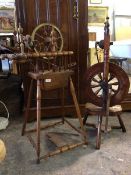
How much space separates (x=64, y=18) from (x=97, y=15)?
0.40m

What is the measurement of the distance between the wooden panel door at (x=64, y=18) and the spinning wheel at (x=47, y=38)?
142 mm

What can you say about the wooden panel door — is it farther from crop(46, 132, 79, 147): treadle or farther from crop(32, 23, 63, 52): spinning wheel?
crop(46, 132, 79, 147): treadle

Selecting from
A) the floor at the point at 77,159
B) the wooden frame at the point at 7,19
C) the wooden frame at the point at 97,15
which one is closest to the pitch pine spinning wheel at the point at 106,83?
the floor at the point at 77,159

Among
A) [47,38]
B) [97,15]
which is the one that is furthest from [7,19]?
[97,15]

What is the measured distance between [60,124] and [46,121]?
21 centimetres

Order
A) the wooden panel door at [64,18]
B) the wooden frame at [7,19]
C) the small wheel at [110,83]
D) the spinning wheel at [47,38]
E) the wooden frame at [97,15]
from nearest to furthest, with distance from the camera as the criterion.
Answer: the spinning wheel at [47,38]
the small wheel at [110,83]
the wooden panel door at [64,18]
the wooden frame at [97,15]
the wooden frame at [7,19]

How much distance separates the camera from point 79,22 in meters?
2.48

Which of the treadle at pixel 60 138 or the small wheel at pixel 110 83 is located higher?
the small wheel at pixel 110 83

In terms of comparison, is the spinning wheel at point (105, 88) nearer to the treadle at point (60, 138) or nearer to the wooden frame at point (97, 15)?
the treadle at point (60, 138)

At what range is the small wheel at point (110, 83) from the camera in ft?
6.98

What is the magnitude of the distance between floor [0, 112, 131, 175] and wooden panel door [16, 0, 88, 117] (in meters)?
0.79

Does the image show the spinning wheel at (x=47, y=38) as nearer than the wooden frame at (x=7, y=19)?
Yes

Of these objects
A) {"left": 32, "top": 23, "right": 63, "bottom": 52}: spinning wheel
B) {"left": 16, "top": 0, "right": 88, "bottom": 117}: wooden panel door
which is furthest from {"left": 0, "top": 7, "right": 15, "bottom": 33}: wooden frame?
{"left": 32, "top": 23, "right": 63, "bottom": 52}: spinning wheel

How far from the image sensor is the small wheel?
213 cm
